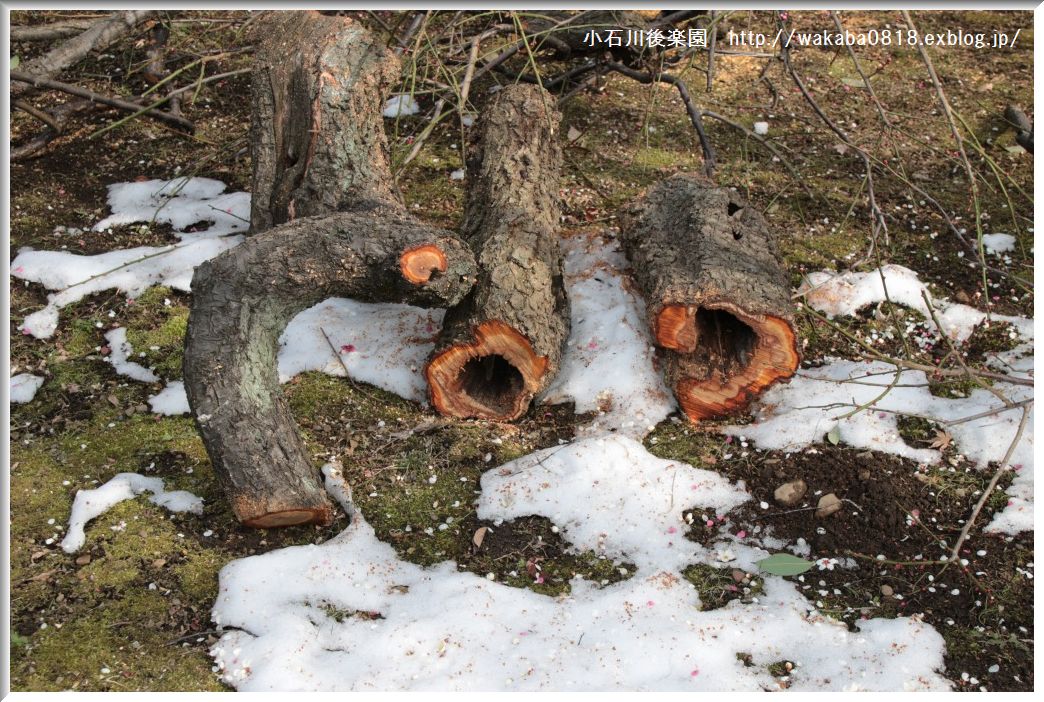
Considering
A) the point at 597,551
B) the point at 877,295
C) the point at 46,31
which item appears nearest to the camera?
the point at 597,551

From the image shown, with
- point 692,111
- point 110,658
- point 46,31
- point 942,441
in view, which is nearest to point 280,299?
point 110,658

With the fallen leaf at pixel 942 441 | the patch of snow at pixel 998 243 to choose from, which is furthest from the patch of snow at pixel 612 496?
the patch of snow at pixel 998 243

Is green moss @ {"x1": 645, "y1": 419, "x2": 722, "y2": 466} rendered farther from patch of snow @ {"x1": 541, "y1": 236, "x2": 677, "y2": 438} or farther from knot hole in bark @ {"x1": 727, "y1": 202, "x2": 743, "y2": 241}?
knot hole in bark @ {"x1": 727, "y1": 202, "x2": 743, "y2": 241}

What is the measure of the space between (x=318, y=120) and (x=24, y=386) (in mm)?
1647

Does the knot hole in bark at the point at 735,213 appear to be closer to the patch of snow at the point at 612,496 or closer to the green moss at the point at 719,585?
the patch of snow at the point at 612,496

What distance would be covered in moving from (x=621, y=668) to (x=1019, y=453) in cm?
171

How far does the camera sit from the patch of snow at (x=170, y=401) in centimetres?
371

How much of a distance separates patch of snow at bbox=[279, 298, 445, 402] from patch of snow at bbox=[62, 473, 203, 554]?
71 cm

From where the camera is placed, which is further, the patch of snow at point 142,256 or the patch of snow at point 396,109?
the patch of snow at point 396,109

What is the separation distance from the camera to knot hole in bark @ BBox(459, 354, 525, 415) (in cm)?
368

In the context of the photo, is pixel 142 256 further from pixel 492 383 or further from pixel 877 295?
pixel 877 295

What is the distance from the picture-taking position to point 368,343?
3.98m

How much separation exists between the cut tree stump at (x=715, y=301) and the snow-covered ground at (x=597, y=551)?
7.1 inches

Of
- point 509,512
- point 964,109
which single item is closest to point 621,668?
point 509,512
